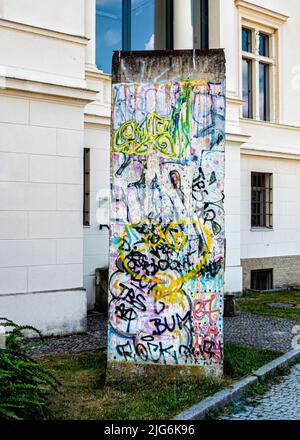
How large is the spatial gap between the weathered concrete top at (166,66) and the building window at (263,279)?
911cm

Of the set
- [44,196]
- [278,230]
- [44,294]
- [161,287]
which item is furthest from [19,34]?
[278,230]

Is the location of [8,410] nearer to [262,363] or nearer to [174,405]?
[174,405]

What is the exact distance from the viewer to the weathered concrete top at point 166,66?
5.86m

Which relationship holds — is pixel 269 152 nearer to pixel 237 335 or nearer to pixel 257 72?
pixel 257 72

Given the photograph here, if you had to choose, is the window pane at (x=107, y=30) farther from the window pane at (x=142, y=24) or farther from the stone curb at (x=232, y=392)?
the stone curb at (x=232, y=392)

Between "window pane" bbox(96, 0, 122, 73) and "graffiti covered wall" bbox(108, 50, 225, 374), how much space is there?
17.8 ft

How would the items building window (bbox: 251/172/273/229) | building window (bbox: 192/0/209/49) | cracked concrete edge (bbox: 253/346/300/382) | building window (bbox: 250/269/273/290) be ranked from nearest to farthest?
cracked concrete edge (bbox: 253/346/300/382) → building window (bbox: 192/0/209/49) → building window (bbox: 250/269/273/290) → building window (bbox: 251/172/273/229)

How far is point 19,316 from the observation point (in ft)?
25.2

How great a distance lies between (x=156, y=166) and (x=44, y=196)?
9.25 feet

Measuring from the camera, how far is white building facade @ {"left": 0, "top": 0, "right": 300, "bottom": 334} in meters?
7.86

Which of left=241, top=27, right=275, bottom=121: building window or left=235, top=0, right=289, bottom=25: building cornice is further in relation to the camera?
left=241, top=27, right=275, bottom=121: building window

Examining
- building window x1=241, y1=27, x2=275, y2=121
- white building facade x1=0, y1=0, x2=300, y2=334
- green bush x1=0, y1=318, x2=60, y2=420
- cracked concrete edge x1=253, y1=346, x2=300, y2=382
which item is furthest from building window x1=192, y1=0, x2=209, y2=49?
green bush x1=0, y1=318, x2=60, y2=420

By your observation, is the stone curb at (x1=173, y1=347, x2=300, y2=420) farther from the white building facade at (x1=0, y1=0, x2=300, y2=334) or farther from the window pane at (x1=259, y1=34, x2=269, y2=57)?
the window pane at (x1=259, y1=34, x2=269, y2=57)

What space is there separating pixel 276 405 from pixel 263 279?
950 cm
